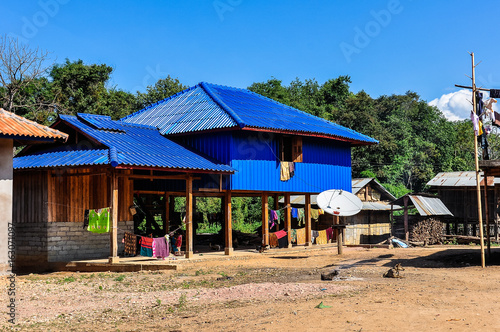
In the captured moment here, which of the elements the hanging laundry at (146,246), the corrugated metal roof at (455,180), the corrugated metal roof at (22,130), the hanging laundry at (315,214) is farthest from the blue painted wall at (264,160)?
the corrugated metal roof at (455,180)

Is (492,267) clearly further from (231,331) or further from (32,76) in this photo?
(32,76)

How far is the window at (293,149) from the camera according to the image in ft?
81.5

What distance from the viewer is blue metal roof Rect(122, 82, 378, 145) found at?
23.1 metres

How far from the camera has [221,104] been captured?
24234 millimetres

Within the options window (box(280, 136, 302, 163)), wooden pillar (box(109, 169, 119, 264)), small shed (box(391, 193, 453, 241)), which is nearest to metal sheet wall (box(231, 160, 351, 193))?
window (box(280, 136, 302, 163))

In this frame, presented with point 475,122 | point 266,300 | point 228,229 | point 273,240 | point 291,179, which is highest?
point 475,122

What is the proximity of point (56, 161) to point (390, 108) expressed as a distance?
137 ft

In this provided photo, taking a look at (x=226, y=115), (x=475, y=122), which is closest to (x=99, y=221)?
(x=226, y=115)

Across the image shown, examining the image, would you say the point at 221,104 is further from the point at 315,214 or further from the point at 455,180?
the point at 455,180

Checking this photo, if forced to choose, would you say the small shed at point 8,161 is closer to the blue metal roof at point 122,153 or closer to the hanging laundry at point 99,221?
the blue metal roof at point 122,153

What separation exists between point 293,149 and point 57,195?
10.2 meters

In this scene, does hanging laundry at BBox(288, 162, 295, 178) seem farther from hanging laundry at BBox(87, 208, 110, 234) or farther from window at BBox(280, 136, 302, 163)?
hanging laundry at BBox(87, 208, 110, 234)

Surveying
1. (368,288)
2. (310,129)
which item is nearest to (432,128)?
(310,129)

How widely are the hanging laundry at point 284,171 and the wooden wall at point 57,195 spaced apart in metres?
7.53
